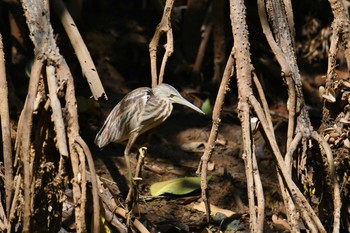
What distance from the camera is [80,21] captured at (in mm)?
6129

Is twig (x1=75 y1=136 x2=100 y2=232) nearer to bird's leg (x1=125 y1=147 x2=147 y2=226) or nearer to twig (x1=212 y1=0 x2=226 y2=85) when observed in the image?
bird's leg (x1=125 y1=147 x2=147 y2=226)

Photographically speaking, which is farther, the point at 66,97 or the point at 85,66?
the point at 85,66

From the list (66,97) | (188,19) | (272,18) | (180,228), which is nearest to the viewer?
(66,97)

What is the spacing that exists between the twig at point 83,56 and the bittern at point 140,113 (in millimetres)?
486

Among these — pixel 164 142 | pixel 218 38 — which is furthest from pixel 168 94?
pixel 218 38

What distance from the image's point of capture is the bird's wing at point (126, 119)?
4.71 m

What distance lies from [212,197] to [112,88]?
1399 mm

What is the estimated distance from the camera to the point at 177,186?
504 cm

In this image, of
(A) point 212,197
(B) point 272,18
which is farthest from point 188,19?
(B) point 272,18

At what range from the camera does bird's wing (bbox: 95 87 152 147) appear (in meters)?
4.71

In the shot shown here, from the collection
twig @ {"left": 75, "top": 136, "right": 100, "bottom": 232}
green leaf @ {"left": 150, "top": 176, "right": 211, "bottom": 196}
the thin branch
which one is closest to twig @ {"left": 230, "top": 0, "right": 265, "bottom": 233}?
the thin branch

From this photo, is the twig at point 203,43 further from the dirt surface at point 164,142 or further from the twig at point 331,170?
the twig at point 331,170

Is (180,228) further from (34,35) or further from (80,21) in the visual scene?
(80,21)

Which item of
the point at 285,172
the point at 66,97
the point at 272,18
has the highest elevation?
the point at 272,18
